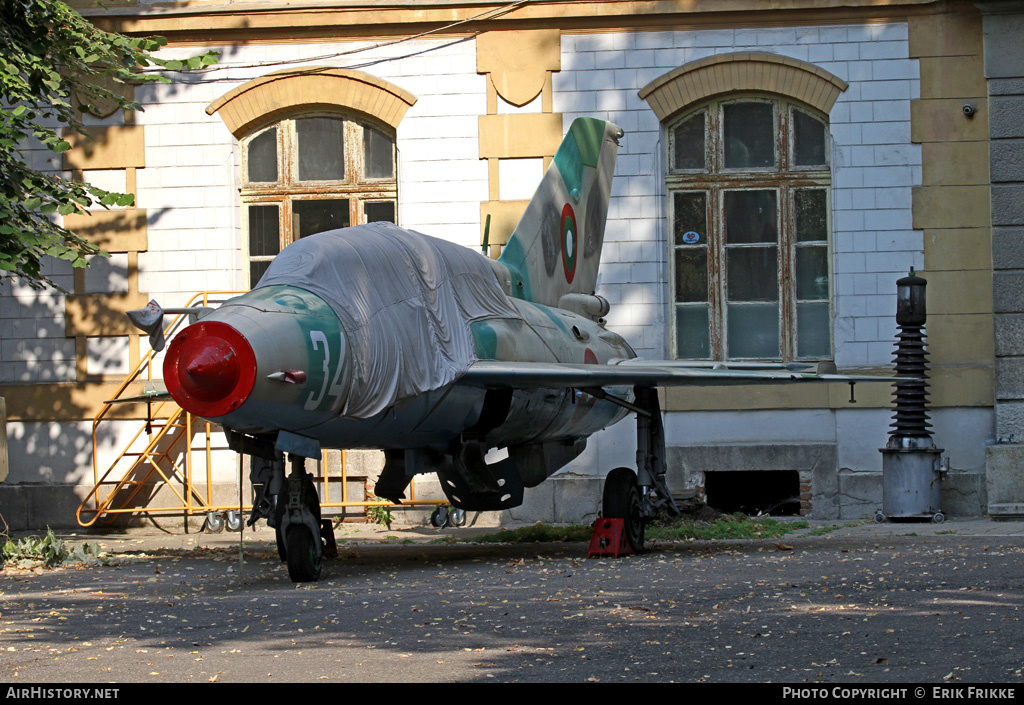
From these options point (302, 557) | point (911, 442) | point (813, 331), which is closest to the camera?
point (302, 557)

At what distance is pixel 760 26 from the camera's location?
1462 cm

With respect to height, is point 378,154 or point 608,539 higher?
point 378,154

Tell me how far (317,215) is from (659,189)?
4011 millimetres

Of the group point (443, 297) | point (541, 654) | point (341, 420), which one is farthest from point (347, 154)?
point (541, 654)

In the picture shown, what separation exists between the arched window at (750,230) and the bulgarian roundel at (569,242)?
2.97 metres

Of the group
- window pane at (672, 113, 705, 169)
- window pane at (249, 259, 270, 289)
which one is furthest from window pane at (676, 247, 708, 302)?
window pane at (249, 259, 270, 289)

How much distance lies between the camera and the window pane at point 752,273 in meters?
14.8

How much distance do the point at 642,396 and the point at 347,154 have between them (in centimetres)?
587

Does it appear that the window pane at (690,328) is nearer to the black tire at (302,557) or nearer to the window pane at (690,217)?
the window pane at (690,217)

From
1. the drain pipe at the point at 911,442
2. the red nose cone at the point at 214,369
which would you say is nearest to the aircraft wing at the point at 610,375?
the red nose cone at the point at 214,369

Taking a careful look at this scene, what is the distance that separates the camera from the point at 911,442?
13.5 metres

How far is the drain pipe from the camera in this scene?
1338 centimetres

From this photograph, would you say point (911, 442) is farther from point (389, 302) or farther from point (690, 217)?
point (389, 302)

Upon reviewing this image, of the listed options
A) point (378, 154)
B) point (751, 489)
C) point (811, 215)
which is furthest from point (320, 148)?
point (751, 489)
